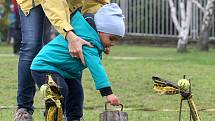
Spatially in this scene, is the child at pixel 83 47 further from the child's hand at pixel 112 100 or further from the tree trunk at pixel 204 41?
the tree trunk at pixel 204 41

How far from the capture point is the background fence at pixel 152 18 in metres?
23.6

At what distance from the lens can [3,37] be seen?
24453mm

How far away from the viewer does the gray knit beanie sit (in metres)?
5.09

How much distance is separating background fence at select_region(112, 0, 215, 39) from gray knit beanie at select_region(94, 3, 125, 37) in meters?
18.4

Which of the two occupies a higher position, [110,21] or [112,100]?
[110,21]

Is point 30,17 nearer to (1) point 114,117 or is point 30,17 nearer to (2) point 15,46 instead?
(1) point 114,117

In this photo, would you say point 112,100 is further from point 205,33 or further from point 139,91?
point 205,33

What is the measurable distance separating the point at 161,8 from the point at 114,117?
1913cm

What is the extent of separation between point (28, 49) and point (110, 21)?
3.45 feet

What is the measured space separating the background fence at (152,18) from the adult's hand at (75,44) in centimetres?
1861

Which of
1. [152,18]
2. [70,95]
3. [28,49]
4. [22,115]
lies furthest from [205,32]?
[70,95]

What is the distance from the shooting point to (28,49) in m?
5.91

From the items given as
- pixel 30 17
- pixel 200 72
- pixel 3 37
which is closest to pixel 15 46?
pixel 200 72

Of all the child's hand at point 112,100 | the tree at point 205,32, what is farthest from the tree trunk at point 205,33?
the child's hand at point 112,100
